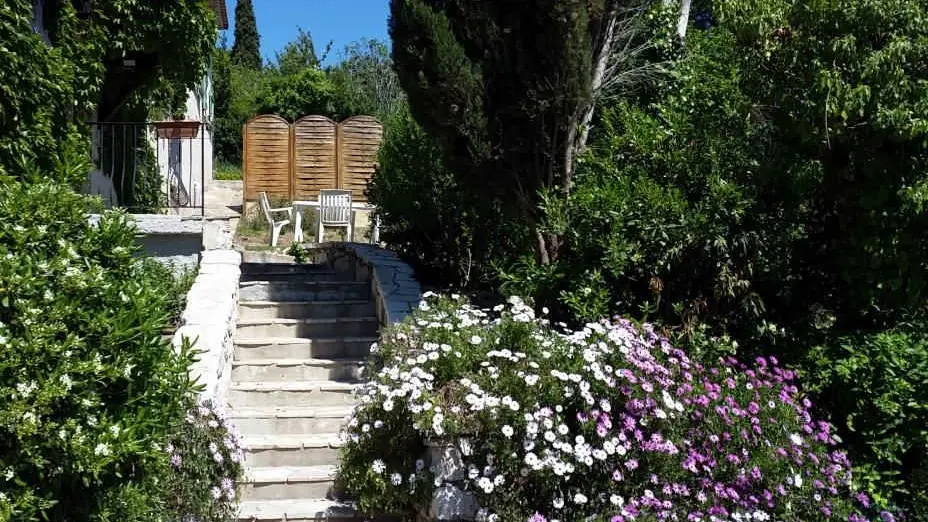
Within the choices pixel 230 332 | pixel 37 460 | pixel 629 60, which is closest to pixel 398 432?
pixel 37 460

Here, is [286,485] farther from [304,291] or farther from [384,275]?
[304,291]

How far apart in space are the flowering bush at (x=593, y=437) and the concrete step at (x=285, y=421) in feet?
3.53

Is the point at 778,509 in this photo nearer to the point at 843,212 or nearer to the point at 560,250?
the point at 843,212

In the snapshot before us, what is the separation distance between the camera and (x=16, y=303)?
9.28 feet

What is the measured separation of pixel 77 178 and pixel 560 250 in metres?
3.05

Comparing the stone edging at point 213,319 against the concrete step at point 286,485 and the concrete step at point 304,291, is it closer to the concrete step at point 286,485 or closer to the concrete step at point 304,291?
the concrete step at point 304,291

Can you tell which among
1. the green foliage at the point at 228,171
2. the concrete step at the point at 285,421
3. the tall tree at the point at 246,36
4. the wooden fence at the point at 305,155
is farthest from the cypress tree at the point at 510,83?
the tall tree at the point at 246,36

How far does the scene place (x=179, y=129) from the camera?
905 centimetres

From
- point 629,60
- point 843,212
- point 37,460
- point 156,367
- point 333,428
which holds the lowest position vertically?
point 333,428

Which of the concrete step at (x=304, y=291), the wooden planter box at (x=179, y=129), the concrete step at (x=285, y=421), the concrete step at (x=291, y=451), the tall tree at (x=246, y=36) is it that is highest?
the tall tree at (x=246, y=36)

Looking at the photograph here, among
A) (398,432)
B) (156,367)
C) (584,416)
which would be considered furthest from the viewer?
(398,432)

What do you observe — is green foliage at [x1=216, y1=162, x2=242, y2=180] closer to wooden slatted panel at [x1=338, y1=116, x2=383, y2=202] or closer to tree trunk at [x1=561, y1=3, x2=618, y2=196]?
wooden slatted panel at [x1=338, y1=116, x2=383, y2=202]

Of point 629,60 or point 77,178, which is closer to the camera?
point 77,178

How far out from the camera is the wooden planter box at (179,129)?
8.34 m
